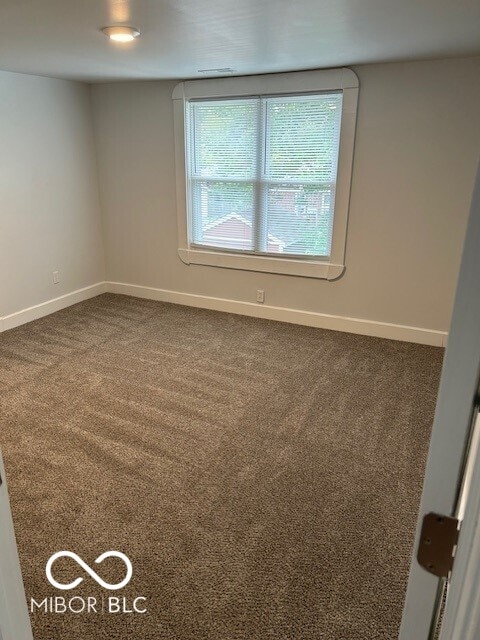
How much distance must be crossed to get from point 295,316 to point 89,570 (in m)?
3.07

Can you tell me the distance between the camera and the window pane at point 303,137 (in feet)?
12.4

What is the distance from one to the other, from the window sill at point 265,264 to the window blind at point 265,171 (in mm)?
85

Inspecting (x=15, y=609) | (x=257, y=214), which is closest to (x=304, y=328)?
(x=257, y=214)

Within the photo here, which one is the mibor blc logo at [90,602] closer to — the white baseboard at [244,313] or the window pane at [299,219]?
the white baseboard at [244,313]

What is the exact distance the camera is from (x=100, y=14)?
2.10m

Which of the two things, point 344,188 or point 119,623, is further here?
point 344,188

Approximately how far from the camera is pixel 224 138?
4242 mm

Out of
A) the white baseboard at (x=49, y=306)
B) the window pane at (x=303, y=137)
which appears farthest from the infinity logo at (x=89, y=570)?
the window pane at (x=303, y=137)

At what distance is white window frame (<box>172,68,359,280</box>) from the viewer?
365 centimetres

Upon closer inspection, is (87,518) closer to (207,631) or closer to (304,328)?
(207,631)

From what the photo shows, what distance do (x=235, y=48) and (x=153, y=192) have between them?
7.02 feet

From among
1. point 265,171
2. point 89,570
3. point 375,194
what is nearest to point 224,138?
point 265,171

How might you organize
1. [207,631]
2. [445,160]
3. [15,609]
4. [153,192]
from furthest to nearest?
1. [153,192]
2. [445,160]
3. [207,631]
4. [15,609]

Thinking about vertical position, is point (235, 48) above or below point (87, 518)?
above
